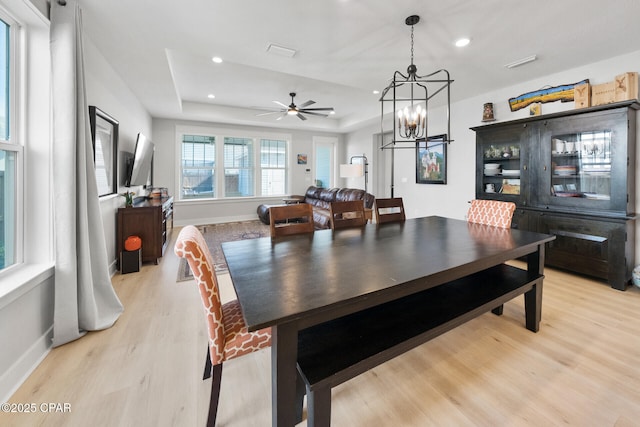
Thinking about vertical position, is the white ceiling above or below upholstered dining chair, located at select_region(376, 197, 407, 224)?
above

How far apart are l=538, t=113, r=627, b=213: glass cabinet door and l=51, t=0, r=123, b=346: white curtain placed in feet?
15.6

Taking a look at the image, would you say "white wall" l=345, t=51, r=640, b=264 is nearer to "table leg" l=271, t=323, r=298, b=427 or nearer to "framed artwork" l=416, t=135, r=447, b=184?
"framed artwork" l=416, t=135, r=447, b=184

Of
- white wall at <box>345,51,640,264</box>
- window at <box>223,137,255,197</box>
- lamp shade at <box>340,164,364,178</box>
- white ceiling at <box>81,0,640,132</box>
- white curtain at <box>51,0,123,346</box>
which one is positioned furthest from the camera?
window at <box>223,137,255,197</box>

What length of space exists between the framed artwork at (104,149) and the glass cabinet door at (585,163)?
197 inches

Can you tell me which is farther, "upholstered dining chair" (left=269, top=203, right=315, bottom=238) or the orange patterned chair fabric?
"upholstered dining chair" (left=269, top=203, right=315, bottom=238)

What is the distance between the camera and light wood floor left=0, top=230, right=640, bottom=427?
1363 millimetres

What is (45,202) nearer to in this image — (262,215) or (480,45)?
(480,45)

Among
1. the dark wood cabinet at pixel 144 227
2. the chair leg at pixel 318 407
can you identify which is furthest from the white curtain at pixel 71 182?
the chair leg at pixel 318 407

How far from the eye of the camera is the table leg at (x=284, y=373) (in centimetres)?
100

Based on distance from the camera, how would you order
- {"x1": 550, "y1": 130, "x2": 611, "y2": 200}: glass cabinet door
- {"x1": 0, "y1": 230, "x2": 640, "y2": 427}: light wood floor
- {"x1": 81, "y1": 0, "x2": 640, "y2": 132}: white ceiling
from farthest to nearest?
{"x1": 550, "y1": 130, "x2": 611, "y2": 200}: glass cabinet door → {"x1": 81, "y1": 0, "x2": 640, "y2": 132}: white ceiling → {"x1": 0, "y1": 230, "x2": 640, "y2": 427}: light wood floor

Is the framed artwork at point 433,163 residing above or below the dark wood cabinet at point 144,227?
above

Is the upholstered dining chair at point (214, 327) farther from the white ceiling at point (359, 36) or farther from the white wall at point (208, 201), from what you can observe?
the white wall at point (208, 201)

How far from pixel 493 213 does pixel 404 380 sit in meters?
1.90

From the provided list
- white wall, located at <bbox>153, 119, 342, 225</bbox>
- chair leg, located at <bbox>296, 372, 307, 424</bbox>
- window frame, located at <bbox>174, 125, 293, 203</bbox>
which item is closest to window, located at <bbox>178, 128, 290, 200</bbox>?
window frame, located at <bbox>174, 125, 293, 203</bbox>
